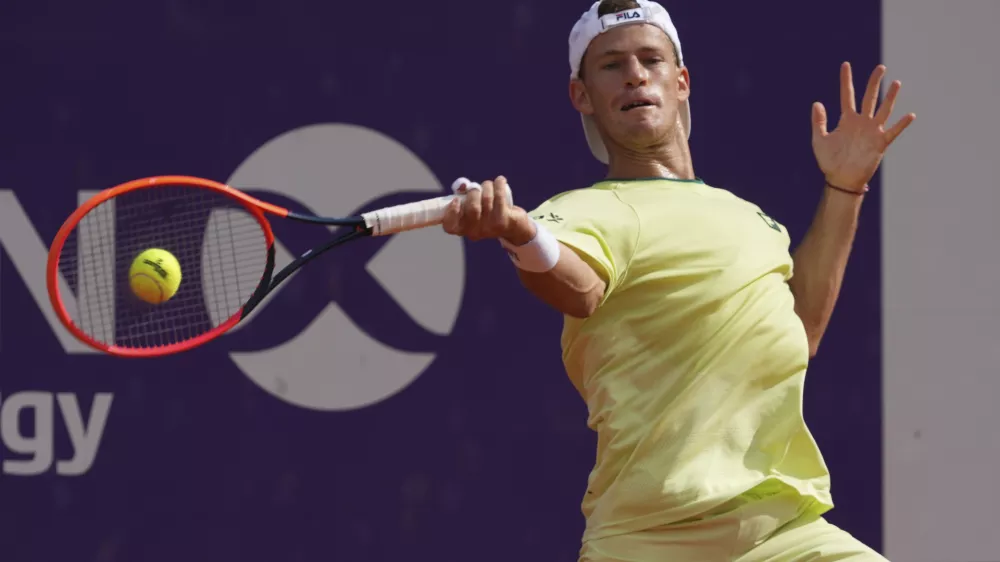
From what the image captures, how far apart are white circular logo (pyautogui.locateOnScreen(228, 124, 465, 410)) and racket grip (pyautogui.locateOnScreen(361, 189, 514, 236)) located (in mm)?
1457

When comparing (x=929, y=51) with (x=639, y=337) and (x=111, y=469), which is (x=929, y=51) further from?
(x=111, y=469)

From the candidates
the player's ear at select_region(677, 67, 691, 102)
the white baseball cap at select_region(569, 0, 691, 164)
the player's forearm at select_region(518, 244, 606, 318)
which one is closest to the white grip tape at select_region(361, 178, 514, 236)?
the player's forearm at select_region(518, 244, 606, 318)

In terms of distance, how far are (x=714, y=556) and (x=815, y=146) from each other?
2.98ft

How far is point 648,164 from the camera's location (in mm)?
2688

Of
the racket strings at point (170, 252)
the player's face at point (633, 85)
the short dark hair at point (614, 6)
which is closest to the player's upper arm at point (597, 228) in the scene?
the player's face at point (633, 85)

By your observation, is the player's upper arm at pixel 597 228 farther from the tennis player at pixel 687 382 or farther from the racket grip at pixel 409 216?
the racket grip at pixel 409 216

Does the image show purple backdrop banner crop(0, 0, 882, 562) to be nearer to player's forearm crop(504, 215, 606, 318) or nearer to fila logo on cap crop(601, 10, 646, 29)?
fila logo on cap crop(601, 10, 646, 29)

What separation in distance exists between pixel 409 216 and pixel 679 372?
0.54m

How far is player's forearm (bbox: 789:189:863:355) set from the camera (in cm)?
274

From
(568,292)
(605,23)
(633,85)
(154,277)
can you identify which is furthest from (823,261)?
(154,277)

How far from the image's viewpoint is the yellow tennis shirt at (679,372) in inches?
92.7

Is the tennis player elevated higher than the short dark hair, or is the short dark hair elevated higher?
the short dark hair

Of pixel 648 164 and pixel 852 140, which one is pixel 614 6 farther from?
pixel 852 140

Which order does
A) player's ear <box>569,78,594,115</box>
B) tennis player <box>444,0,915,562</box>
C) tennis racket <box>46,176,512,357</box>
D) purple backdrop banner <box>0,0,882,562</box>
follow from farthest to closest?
purple backdrop banner <box>0,0,882,562</box> < tennis racket <box>46,176,512,357</box> < player's ear <box>569,78,594,115</box> < tennis player <box>444,0,915,562</box>
